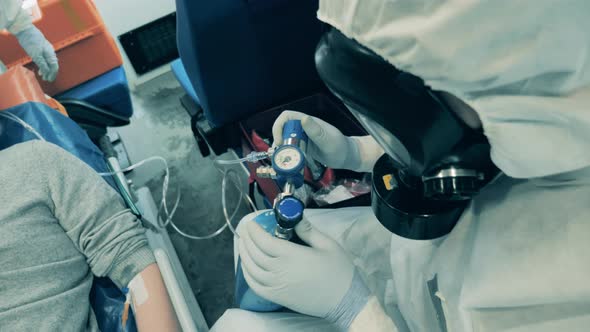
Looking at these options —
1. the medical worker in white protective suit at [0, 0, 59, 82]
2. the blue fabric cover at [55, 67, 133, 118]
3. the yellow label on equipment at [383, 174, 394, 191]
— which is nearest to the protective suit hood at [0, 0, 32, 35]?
the medical worker in white protective suit at [0, 0, 59, 82]

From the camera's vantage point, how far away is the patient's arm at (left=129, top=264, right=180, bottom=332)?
102cm

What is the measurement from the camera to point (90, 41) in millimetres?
1665

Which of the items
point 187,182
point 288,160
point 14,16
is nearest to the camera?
point 288,160

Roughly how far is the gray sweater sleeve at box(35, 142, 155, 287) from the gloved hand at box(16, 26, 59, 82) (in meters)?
0.59

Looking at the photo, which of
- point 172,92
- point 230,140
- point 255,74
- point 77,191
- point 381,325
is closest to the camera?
point 381,325

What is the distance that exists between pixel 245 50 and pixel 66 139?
73 centimetres

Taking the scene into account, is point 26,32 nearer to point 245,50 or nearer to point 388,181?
point 245,50

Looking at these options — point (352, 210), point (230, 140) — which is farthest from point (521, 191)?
point (230, 140)

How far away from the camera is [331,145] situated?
94 centimetres

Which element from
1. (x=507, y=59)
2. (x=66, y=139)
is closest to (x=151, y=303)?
(x=66, y=139)

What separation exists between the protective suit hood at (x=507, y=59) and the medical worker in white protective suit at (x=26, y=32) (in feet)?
5.02

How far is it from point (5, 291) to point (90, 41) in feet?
3.76

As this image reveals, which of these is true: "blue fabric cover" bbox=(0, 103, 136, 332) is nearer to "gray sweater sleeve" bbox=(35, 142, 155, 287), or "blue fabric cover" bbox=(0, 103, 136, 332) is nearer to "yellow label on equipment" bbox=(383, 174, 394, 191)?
"gray sweater sleeve" bbox=(35, 142, 155, 287)

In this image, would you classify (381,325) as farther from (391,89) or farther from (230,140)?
(230,140)
